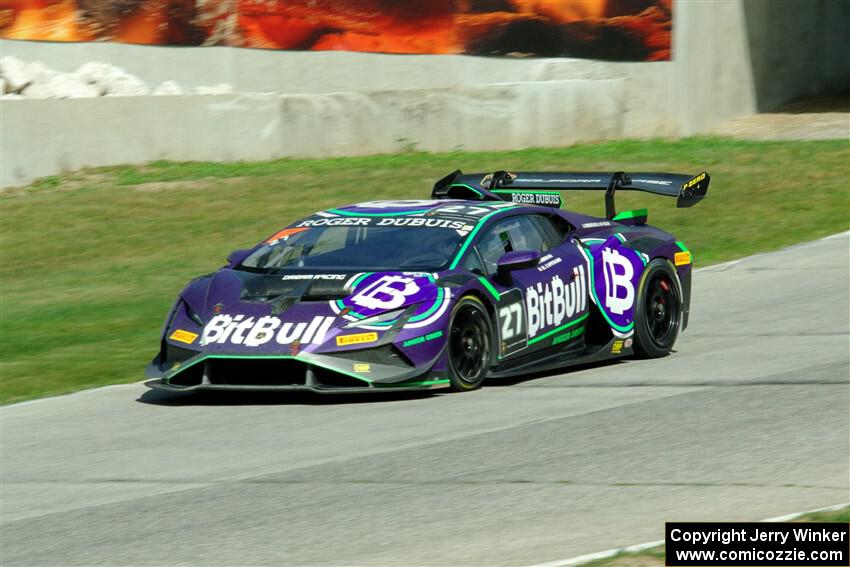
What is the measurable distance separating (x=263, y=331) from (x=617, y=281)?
299 centimetres

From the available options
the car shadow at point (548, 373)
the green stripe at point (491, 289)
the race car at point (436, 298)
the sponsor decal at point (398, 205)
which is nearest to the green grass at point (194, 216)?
the race car at point (436, 298)

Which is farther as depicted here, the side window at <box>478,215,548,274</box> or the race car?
Result: the side window at <box>478,215,548,274</box>

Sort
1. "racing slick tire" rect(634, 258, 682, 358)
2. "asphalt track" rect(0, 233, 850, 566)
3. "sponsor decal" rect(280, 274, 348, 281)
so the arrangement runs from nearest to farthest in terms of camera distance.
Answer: "asphalt track" rect(0, 233, 850, 566)
"sponsor decal" rect(280, 274, 348, 281)
"racing slick tire" rect(634, 258, 682, 358)

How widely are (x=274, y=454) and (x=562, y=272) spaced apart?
10.9 feet

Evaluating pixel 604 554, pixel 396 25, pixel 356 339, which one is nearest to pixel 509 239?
pixel 356 339

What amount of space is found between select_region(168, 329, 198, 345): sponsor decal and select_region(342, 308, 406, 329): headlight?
3.39 feet

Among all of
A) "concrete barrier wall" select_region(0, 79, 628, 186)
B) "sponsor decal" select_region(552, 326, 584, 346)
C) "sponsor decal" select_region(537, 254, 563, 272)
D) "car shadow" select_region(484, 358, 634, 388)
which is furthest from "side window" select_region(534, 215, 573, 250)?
"concrete barrier wall" select_region(0, 79, 628, 186)

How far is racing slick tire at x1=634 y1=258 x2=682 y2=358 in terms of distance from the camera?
37.3 ft

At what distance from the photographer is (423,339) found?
956 cm

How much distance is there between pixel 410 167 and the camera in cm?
2602

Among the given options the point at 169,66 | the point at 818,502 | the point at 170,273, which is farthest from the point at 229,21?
the point at 818,502

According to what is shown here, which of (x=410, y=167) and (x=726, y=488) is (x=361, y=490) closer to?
(x=726, y=488)

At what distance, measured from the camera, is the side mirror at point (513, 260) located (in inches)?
404

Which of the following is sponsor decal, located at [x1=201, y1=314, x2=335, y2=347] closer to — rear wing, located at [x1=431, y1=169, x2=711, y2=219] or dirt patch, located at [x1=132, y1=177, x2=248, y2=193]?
rear wing, located at [x1=431, y1=169, x2=711, y2=219]
